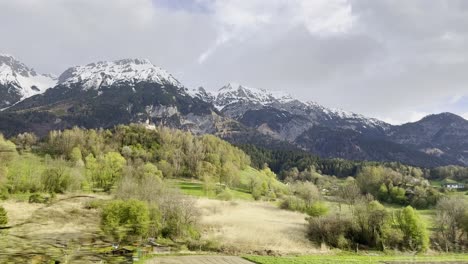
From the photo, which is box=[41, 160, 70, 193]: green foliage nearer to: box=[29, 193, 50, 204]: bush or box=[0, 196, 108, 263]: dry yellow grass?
box=[29, 193, 50, 204]: bush

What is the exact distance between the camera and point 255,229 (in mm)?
84875

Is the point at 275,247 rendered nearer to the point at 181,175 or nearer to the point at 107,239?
the point at 107,239

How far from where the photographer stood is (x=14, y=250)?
5328 millimetres

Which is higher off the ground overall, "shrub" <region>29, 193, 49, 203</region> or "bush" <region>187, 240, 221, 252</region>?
"shrub" <region>29, 193, 49, 203</region>

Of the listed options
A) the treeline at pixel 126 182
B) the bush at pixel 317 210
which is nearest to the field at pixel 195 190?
the treeline at pixel 126 182

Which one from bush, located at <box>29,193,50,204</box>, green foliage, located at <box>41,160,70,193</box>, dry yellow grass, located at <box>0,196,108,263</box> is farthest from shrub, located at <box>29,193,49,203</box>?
green foliage, located at <box>41,160,70,193</box>

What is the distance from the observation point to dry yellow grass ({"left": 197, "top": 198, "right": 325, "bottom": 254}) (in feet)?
224

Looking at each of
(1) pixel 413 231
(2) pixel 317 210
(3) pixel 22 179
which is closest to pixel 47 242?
(1) pixel 413 231

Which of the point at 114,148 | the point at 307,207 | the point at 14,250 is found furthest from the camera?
the point at 114,148

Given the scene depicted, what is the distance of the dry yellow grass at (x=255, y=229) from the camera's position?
6813 cm

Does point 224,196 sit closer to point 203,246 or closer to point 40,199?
point 203,246

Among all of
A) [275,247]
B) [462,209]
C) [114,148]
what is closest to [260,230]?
[275,247]

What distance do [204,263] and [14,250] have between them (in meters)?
40.9

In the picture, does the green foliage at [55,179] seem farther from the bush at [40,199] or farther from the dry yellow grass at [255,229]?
the bush at [40,199]
